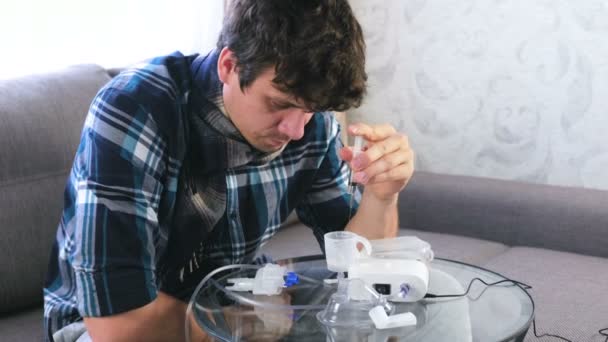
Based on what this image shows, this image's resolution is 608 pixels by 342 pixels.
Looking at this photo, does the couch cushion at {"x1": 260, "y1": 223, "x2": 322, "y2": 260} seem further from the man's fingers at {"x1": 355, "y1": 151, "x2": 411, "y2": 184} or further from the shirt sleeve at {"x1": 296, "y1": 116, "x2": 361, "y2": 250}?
the man's fingers at {"x1": 355, "y1": 151, "x2": 411, "y2": 184}

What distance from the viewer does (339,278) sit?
1171 millimetres

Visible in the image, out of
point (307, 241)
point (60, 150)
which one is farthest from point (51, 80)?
point (307, 241)

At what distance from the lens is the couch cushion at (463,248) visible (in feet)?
6.46

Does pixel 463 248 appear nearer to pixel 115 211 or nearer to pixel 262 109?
pixel 262 109

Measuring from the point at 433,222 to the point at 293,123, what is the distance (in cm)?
117

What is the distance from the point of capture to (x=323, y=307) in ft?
3.64

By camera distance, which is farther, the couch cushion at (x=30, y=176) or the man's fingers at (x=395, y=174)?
the couch cushion at (x=30, y=176)

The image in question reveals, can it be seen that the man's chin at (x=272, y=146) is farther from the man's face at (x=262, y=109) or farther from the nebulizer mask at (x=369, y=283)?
the nebulizer mask at (x=369, y=283)

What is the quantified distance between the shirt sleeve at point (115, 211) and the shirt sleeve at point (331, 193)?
401 millimetres

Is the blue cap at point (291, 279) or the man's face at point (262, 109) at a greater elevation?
the man's face at point (262, 109)

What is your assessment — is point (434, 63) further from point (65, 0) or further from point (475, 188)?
point (65, 0)

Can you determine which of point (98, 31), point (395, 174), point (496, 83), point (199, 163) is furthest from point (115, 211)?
point (496, 83)

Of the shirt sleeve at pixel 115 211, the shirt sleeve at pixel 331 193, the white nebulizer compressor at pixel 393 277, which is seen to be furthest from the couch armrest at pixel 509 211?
the shirt sleeve at pixel 115 211

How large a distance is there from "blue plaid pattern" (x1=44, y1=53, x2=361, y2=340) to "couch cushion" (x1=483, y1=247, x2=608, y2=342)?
488mm
